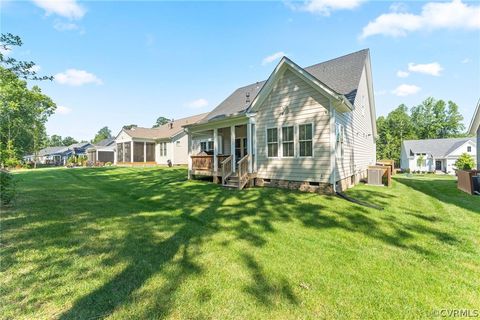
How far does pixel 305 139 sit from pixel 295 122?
86 centimetres

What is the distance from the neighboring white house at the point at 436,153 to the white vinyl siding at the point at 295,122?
1591 inches

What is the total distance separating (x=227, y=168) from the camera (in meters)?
11.2

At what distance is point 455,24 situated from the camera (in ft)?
31.4

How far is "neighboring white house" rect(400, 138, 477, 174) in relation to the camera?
118 ft

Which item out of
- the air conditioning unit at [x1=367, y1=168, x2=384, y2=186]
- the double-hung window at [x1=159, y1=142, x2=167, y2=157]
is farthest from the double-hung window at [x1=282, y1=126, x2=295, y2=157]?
the double-hung window at [x1=159, y1=142, x2=167, y2=157]

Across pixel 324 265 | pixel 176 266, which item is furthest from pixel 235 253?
pixel 324 265

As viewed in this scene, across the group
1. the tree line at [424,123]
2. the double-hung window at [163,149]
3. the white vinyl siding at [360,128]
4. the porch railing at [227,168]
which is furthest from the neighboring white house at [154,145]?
the tree line at [424,123]

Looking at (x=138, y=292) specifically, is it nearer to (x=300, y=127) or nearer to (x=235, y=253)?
(x=235, y=253)

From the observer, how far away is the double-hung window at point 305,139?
9.08 m

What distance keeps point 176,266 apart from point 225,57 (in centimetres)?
1451

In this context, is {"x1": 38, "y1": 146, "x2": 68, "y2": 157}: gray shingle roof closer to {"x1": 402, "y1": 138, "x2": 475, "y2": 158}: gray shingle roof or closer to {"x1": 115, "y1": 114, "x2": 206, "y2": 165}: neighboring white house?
{"x1": 115, "y1": 114, "x2": 206, "y2": 165}: neighboring white house

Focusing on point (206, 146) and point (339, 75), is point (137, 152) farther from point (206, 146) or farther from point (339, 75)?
point (339, 75)

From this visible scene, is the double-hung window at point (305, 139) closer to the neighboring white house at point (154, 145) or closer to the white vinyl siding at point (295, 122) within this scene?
the white vinyl siding at point (295, 122)

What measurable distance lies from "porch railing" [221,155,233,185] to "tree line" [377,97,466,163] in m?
54.3
